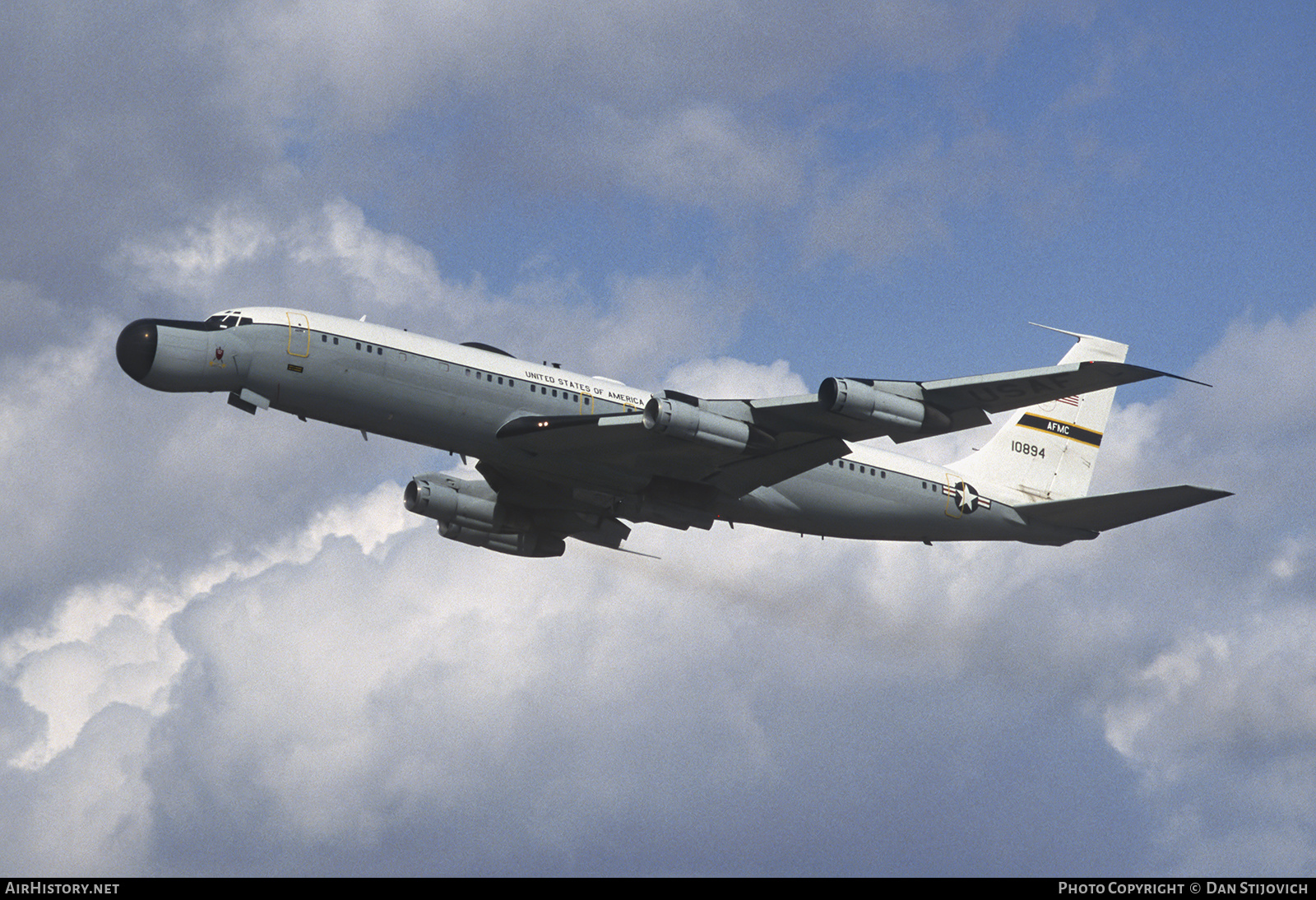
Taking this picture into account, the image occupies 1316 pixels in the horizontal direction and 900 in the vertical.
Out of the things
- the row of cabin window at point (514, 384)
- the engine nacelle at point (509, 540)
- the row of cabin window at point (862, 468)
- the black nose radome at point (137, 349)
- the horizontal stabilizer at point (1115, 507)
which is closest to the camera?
the black nose radome at point (137, 349)

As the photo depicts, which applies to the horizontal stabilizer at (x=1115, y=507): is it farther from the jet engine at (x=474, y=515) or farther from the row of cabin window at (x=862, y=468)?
the jet engine at (x=474, y=515)

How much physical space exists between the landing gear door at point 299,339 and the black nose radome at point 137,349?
4.19 meters

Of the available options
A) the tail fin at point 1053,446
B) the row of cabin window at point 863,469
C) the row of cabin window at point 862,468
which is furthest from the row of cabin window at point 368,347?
the tail fin at point 1053,446

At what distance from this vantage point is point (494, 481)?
55938 millimetres

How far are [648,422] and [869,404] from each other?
289 inches

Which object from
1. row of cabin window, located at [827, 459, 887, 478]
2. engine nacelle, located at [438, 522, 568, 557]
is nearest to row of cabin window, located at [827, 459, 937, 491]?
row of cabin window, located at [827, 459, 887, 478]

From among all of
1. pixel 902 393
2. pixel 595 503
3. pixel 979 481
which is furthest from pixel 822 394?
pixel 979 481

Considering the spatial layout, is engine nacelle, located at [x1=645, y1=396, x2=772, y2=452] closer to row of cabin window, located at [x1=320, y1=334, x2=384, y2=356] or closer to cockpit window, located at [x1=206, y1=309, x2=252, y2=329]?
row of cabin window, located at [x1=320, y1=334, x2=384, y2=356]

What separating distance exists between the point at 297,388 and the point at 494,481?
12896 mm

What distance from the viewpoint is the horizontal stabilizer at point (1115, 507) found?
48688 millimetres

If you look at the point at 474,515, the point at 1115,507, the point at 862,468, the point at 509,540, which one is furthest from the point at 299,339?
the point at 1115,507

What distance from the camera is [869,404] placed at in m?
44.6
